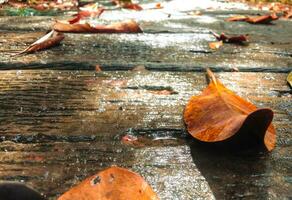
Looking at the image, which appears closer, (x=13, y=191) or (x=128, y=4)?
(x=13, y=191)

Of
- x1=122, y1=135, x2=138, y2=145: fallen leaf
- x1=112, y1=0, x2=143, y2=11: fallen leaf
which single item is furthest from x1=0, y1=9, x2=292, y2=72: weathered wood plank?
x1=112, y1=0, x2=143, y2=11: fallen leaf

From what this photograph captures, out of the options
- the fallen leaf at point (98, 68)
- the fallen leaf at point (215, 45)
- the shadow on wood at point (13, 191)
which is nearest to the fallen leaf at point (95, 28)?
the fallen leaf at point (215, 45)

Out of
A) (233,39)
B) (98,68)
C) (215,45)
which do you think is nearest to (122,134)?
(98,68)

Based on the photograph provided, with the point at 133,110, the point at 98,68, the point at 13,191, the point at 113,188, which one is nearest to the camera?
the point at 13,191

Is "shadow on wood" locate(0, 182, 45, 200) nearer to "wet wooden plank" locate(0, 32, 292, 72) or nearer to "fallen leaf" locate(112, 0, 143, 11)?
"wet wooden plank" locate(0, 32, 292, 72)

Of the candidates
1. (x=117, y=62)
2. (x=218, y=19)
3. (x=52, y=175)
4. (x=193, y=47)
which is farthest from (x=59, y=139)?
(x=218, y=19)

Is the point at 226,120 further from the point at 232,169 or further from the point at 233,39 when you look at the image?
the point at 233,39
